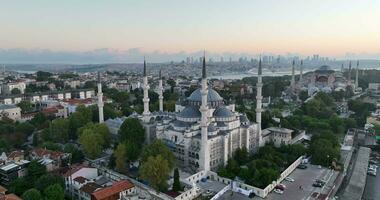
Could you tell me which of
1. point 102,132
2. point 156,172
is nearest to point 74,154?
point 102,132

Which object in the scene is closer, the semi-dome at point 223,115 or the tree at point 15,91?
the semi-dome at point 223,115

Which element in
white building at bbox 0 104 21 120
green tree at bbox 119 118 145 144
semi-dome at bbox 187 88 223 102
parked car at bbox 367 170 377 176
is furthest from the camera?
white building at bbox 0 104 21 120

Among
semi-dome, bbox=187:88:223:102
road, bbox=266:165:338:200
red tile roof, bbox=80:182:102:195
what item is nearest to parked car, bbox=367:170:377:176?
road, bbox=266:165:338:200

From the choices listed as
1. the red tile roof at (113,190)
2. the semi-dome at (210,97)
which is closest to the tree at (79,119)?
the semi-dome at (210,97)

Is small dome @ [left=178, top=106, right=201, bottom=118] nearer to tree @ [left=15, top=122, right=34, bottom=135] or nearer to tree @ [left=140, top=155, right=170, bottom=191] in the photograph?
tree @ [left=140, top=155, right=170, bottom=191]

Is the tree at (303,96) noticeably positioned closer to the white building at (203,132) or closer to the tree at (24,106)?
the white building at (203,132)

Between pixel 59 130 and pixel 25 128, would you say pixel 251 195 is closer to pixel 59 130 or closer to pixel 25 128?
pixel 59 130

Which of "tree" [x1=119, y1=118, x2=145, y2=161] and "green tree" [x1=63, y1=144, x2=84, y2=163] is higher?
"tree" [x1=119, y1=118, x2=145, y2=161]
